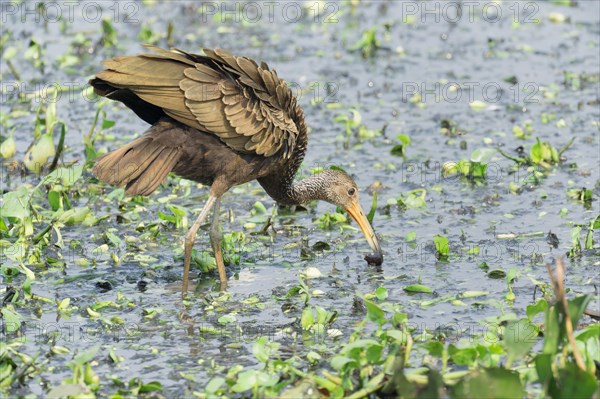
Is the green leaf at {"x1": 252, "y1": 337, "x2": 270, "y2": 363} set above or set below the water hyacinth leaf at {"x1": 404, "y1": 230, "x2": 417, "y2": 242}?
below

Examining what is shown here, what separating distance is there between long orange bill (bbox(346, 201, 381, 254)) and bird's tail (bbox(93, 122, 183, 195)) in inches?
58.6

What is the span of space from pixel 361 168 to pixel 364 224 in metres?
1.75

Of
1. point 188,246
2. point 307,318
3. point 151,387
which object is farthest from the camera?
point 188,246

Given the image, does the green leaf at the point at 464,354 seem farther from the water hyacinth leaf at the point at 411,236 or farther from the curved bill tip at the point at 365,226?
the water hyacinth leaf at the point at 411,236

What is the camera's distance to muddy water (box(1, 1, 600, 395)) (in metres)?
7.07

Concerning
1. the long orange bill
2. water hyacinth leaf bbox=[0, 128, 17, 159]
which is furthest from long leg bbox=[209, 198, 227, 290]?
water hyacinth leaf bbox=[0, 128, 17, 159]

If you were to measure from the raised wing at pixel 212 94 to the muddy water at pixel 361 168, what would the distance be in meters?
1.02

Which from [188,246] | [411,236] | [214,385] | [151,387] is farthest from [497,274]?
[151,387]

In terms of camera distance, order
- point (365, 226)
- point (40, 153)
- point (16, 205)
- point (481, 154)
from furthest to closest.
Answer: point (40, 153), point (481, 154), point (365, 226), point (16, 205)

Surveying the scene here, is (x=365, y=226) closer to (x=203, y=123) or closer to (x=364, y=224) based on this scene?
(x=364, y=224)

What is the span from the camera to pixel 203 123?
295 inches

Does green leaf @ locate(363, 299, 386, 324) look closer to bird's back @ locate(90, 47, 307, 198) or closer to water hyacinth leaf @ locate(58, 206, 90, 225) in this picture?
bird's back @ locate(90, 47, 307, 198)

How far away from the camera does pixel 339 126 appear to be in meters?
10.9

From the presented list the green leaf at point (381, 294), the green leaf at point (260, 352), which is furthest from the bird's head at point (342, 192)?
the green leaf at point (260, 352)
